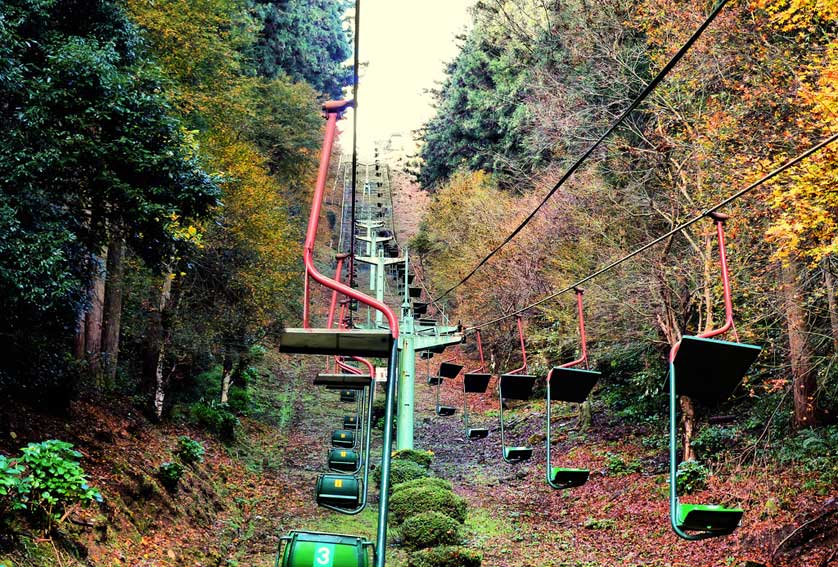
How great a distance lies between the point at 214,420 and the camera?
64.2 ft

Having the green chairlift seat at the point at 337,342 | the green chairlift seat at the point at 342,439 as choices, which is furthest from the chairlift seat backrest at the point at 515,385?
the green chairlift seat at the point at 337,342

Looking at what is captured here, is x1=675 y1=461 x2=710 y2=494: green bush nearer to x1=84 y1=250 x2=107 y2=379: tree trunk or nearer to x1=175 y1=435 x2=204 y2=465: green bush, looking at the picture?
x1=175 y1=435 x2=204 y2=465: green bush

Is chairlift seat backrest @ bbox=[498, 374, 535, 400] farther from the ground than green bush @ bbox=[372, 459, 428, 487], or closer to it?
farther from the ground

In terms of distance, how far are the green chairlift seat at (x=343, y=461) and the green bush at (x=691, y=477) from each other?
6097 millimetres

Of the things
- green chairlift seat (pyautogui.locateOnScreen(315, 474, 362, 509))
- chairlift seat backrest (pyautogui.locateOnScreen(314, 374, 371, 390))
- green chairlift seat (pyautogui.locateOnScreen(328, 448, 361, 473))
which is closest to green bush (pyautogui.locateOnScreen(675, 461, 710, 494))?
green chairlift seat (pyautogui.locateOnScreen(328, 448, 361, 473))

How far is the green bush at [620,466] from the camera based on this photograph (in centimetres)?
1730

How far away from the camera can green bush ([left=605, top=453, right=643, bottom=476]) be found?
17.3m

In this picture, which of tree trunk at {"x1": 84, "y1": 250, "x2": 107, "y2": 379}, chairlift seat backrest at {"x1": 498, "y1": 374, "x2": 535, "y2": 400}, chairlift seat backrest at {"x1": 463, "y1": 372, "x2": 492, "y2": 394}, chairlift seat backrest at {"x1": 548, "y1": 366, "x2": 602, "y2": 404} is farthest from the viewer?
chairlift seat backrest at {"x1": 463, "y1": 372, "x2": 492, "y2": 394}

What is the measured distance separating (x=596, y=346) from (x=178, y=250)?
11504 mm

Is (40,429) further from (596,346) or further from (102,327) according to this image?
(596,346)

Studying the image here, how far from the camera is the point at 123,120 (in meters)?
10.1

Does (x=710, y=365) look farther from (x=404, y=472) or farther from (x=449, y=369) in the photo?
(x=449, y=369)

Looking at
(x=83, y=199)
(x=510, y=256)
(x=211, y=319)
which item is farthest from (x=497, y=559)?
(x=510, y=256)

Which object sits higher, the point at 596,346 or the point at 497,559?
the point at 596,346
